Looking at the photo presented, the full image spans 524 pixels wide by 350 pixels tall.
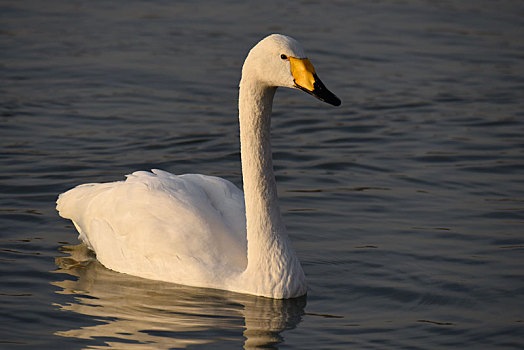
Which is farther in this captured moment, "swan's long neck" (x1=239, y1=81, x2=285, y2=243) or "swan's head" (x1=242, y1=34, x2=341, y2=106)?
"swan's long neck" (x1=239, y1=81, x2=285, y2=243)

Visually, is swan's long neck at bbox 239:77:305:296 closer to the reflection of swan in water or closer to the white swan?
the white swan

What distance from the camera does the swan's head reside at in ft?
23.9

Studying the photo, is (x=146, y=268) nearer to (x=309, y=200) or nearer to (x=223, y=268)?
(x=223, y=268)

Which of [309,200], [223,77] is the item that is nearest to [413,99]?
[223,77]

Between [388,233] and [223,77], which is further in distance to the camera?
[223,77]

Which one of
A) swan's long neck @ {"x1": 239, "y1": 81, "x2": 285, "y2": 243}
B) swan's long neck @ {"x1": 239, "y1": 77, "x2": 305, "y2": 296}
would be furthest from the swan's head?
swan's long neck @ {"x1": 239, "y1": 77, "x2": 305, "y2": 296}

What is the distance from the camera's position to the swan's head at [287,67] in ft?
23.9

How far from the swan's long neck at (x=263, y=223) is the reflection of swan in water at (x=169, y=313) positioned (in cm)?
19

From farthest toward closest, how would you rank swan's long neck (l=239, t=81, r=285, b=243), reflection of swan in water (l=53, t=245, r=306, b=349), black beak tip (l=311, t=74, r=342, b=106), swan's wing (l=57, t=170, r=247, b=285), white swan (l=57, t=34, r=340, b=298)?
swan's wing (l=57, t=170, r=247, b=285)
swan's long neck (l=239, t=81, r=285, b=243)
white swan (l=57, t=34, r=340, b=298)
black beak tip (l=311, t=74, r=342, b=106)
reflection of swan in water (l=53, t=245, r=306, b=349)

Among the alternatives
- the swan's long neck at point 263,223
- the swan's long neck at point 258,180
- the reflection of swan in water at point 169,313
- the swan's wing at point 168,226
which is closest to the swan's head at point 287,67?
the swan's long neck at point 258,180

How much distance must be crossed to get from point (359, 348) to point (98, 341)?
1.82m

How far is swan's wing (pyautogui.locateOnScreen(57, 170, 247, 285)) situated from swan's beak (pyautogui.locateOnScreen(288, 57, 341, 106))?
1504 millimetres

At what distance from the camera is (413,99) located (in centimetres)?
1402

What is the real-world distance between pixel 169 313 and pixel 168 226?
0.84 meters
